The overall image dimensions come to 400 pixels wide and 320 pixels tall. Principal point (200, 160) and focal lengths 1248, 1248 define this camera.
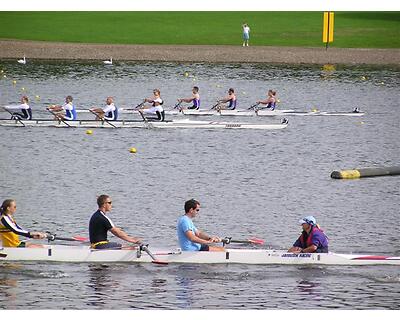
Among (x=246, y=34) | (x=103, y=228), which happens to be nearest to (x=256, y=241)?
(x=103, y=228)

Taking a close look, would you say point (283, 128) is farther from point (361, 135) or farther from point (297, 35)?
point (297, 35)

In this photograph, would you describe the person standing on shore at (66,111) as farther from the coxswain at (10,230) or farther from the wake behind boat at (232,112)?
the coxswain at (10,230)

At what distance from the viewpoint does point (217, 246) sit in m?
26.0

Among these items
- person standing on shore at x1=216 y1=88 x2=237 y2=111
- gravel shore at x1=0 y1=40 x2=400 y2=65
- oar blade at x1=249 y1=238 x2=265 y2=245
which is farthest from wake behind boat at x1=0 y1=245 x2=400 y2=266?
gravel shore at x1=0 y1=40 x2=400 y2=65

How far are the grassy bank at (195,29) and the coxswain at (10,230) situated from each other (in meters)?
39.2

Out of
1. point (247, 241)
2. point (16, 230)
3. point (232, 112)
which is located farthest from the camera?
point (232, 112)

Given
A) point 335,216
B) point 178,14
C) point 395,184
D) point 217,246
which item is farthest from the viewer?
point 178,14

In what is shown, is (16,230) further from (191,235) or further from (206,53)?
(206,53)

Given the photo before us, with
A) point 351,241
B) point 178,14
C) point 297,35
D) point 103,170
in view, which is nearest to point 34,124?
point 103,170

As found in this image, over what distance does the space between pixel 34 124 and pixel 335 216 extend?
51.2ft

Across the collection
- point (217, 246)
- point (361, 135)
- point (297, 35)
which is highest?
point (297, 35)

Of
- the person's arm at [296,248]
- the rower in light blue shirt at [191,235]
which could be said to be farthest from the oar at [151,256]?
the person's arm at [296,248]

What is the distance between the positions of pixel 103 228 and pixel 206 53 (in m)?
41.4

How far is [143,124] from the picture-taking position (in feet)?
142
